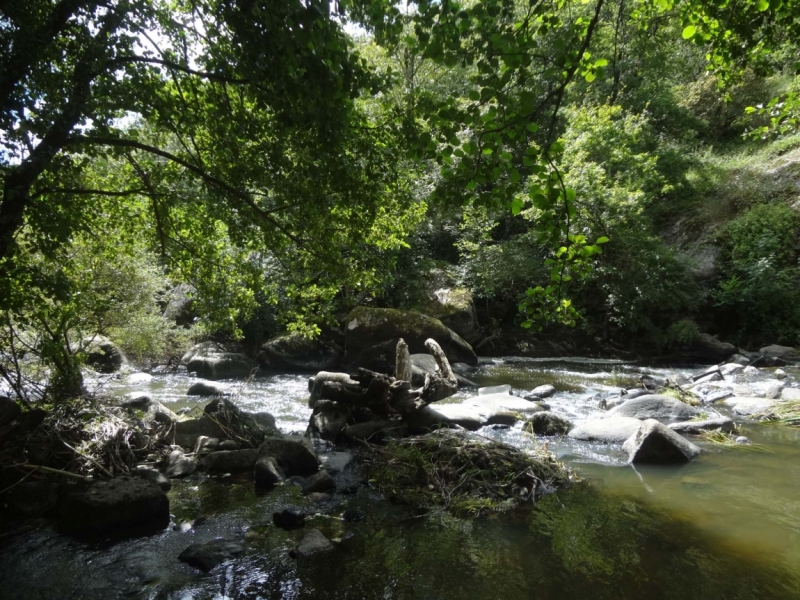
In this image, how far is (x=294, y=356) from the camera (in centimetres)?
1570

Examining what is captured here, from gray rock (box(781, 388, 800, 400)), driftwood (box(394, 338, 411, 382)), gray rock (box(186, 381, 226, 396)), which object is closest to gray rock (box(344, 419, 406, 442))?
driftwood (box(394, 338, 411, 382))

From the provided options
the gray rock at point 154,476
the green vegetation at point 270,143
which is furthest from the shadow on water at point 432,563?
the green vegetation at point 270,143

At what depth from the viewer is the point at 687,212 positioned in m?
20.8

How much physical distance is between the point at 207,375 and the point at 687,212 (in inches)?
783

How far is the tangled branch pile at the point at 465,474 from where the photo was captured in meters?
5.38

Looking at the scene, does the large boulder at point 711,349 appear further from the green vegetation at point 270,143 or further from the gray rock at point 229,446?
the gray rock at point 229,446

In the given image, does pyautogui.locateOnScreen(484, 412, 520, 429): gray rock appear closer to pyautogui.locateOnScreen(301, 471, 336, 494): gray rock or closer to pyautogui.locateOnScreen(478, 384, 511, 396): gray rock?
pyautogui.locateOnScreen(478, 384, 511, 396): gray rock

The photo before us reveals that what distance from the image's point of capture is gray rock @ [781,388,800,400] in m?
9.61

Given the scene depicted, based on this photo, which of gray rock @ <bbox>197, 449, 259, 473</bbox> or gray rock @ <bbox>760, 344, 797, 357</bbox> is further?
gray rock @ <bbox>760, 344, 797, 357</bbox>

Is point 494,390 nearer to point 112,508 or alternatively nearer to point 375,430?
point 375,430

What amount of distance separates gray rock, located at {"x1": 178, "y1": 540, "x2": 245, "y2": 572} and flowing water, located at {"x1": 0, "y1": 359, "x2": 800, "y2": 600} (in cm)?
8

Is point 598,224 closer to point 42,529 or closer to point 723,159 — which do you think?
point 723,159

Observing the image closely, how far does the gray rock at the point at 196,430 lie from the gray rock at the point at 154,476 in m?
1.34

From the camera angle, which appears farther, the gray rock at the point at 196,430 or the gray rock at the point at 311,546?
the gray rock at the point at 196,430
